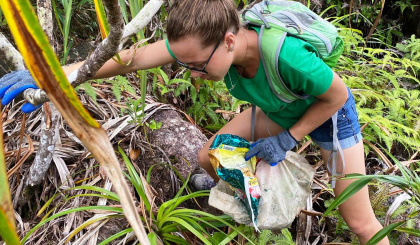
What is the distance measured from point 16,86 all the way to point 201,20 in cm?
78

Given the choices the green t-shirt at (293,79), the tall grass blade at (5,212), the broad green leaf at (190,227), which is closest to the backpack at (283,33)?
the green t-shirt at (293,79)

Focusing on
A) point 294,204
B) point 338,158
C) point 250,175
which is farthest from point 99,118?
point 338,158

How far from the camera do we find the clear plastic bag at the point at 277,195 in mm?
1872

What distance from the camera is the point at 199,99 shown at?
311cm

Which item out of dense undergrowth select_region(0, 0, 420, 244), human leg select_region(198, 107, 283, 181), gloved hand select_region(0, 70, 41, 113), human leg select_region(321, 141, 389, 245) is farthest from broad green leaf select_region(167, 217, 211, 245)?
gloved hand select_region(0, 70, 41, 113)

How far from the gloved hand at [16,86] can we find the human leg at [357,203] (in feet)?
4.80

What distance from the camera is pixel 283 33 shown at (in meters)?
1.51

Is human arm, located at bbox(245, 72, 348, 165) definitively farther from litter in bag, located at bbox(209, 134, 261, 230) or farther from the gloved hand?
the gloved hand

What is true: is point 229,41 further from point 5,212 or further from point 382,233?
point 5,212

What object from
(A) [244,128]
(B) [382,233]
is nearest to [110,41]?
(A) [244,128]

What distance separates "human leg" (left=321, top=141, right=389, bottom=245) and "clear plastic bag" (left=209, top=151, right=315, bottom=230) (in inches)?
6.7

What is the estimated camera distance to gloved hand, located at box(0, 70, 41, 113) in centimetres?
140

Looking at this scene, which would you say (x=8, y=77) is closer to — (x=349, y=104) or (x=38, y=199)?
(x=38, y=199)

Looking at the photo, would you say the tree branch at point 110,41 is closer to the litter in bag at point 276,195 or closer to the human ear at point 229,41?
the human ear at point 229,41
